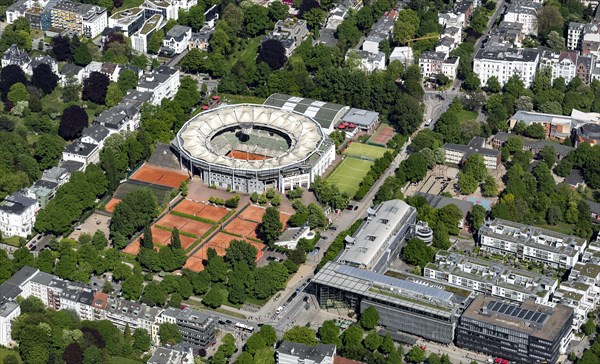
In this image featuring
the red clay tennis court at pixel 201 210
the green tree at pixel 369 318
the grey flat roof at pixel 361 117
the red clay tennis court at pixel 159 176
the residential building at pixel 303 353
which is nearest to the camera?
the residential building at pixel 303 353

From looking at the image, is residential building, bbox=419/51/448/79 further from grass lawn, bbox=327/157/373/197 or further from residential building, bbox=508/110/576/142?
grass lawn, bbox=327/157/373/197

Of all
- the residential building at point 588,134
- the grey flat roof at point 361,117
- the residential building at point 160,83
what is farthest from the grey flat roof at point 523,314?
the residential building at point 160,83

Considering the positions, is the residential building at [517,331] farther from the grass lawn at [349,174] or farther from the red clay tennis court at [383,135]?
the red clay tennis court at [383,135]

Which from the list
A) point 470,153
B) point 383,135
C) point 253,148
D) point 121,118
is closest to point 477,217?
point 470,153

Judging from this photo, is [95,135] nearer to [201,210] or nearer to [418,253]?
[201,210]

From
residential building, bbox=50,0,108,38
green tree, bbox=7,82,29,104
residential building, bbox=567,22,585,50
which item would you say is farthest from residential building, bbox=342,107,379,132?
residential building, bbox=50,0,108,38

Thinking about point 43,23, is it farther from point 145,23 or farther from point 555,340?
point 555,340

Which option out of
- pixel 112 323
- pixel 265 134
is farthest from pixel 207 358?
pixel 265 134
